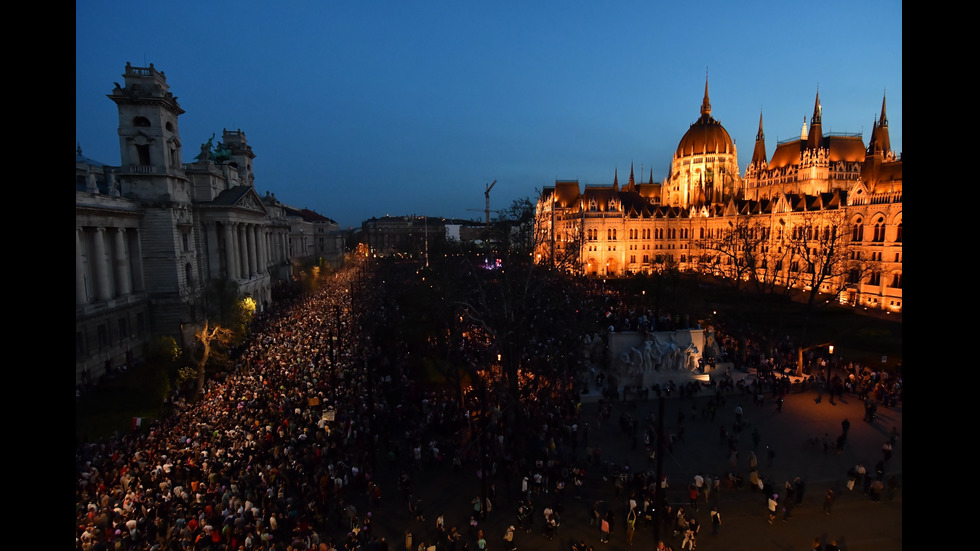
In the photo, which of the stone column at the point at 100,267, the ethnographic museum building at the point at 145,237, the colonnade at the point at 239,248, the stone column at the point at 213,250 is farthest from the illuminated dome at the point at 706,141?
the stone column at the point at 100,267

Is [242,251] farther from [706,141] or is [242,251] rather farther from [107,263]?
[706,141]

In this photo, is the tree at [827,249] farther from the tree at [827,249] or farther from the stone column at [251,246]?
the stone column at [251,246]

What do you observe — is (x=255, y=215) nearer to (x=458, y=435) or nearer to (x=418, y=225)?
(x=458, y=435)

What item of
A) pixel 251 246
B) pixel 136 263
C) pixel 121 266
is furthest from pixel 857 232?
pixel 121 266

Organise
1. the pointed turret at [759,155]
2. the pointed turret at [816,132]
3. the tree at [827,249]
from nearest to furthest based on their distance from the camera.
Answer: the tree at [827,249], the pointed turret at [816,132], the pointed turret at [759,155]

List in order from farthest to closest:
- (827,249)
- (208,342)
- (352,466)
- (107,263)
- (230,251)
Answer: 1. (827,249)
2. (230,251)
3. (107,263)
4. (208,342)
5. (352,466)

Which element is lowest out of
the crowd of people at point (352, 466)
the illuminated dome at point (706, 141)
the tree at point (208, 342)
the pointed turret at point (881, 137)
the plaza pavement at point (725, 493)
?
the plaza pavement at point (725, 493)
